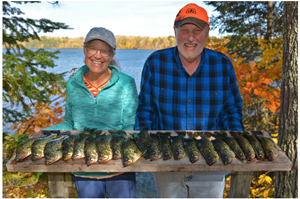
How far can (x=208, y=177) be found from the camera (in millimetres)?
2650

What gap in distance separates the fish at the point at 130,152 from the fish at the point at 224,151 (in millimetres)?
905

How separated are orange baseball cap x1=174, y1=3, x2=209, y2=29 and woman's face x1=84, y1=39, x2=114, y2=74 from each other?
989 millimetres

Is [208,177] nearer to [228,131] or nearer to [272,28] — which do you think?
[228,131]

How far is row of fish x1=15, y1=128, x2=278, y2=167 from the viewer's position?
2.30m

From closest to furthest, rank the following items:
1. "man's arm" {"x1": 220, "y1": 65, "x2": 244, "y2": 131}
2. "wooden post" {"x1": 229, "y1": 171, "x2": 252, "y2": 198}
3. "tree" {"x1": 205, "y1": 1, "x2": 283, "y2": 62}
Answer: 1. "man's arm" {"x1": 220, "y1": 65, "x2": 244, "y2": 131}
2. "wooden post" {"x1": 229, "y1": 171, "x2": 252, "y2": 198}
3. "tree" {"x1": 205, "y1": 1, "x2": 283, "y2": 62}

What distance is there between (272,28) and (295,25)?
4.13 metres

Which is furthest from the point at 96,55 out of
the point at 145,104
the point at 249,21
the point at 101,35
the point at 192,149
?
the point at 249,21

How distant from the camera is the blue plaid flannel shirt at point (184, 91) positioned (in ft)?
9.20

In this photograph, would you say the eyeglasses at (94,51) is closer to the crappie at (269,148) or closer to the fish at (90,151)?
the fish at (90,151)

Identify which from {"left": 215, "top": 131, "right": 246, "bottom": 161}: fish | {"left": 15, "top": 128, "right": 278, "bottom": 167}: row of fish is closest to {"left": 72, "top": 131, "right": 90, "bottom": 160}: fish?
{"left": 15, "top": 128, "right": 278, "bottom": 167}: row of fish

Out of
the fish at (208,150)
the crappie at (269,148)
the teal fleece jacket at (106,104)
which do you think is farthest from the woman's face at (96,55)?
the crappie at (269,148)

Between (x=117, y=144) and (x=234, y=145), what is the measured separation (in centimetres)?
138

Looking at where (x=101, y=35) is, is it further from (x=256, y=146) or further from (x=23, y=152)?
(x=256, y=146)

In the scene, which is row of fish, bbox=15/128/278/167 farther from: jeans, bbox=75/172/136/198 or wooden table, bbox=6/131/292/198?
jeans, bbox=75/172/136/198
